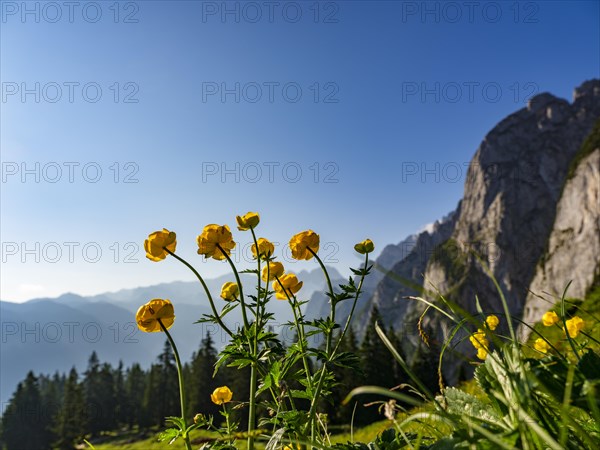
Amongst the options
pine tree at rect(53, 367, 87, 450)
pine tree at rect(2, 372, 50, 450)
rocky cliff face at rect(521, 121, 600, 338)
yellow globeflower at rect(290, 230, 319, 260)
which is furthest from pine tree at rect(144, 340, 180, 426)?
yellow globeflower at rect(290, 230, 319, 260)

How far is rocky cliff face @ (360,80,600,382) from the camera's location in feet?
392

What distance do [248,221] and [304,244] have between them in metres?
0.44

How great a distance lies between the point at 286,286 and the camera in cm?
→ 265

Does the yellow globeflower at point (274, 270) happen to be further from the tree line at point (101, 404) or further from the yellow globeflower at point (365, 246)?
the tree line at point (101, 404)

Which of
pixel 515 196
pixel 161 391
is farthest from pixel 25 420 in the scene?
pixel 515 196

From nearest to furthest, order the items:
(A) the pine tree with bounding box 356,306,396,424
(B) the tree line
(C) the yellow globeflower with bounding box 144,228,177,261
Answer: (C) the yellow globeflower with bounding box 144,228,177,261
(A) the pine tree with bounding box 356,306,396,424
(B) the tree line

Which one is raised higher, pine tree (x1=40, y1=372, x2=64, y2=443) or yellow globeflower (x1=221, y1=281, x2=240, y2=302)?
yellow globeflower (x1=221, y1=281, x2=240, y2=302)

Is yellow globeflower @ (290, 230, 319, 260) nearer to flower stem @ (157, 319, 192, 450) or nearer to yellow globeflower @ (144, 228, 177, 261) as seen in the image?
yellow globeflower @ (144, 228, 177, 261)

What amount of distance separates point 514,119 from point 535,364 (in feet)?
535

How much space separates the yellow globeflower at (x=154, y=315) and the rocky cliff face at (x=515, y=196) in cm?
11831

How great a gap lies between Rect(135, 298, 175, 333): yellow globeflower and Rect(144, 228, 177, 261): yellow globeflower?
1.09 ft

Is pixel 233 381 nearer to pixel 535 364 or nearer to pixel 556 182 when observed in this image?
pixel 535 364

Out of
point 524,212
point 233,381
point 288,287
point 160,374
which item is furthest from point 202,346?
point 524,212

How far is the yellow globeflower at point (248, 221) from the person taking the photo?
2475 millimetres
